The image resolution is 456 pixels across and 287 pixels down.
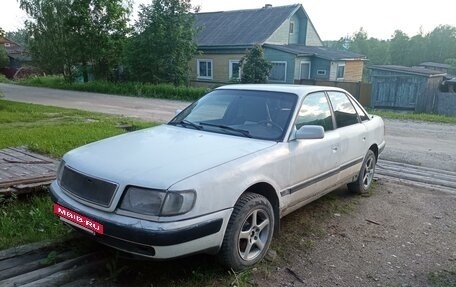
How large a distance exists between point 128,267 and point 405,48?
73057 millimetres

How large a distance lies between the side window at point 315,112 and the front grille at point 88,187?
6.73 ft

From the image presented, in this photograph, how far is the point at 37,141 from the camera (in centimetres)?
764

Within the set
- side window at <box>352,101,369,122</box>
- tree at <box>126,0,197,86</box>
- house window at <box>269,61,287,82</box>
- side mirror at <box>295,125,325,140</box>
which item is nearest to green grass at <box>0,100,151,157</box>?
side mirror at <box>295,125,325,140</box>

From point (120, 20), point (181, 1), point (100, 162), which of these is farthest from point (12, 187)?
point (120, 20)

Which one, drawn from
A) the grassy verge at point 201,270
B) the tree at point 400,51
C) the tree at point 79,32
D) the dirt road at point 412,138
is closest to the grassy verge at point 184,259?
the grassy verge at point 201,270

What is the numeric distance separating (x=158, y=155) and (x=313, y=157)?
5.64 feet

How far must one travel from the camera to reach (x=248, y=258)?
343 cm

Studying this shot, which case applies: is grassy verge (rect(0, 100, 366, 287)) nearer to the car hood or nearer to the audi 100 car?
the audi 100 car

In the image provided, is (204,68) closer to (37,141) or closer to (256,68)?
(256,68)

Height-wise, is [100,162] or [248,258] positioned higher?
[100,162]

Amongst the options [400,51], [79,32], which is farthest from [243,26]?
[400,51]

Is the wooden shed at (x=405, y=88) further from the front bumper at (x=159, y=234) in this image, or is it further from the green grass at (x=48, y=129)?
the front bumper at (x=159, y=234)

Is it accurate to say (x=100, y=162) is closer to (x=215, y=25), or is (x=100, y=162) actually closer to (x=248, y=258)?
(x=248, y=258)

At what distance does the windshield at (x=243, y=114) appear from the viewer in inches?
158
